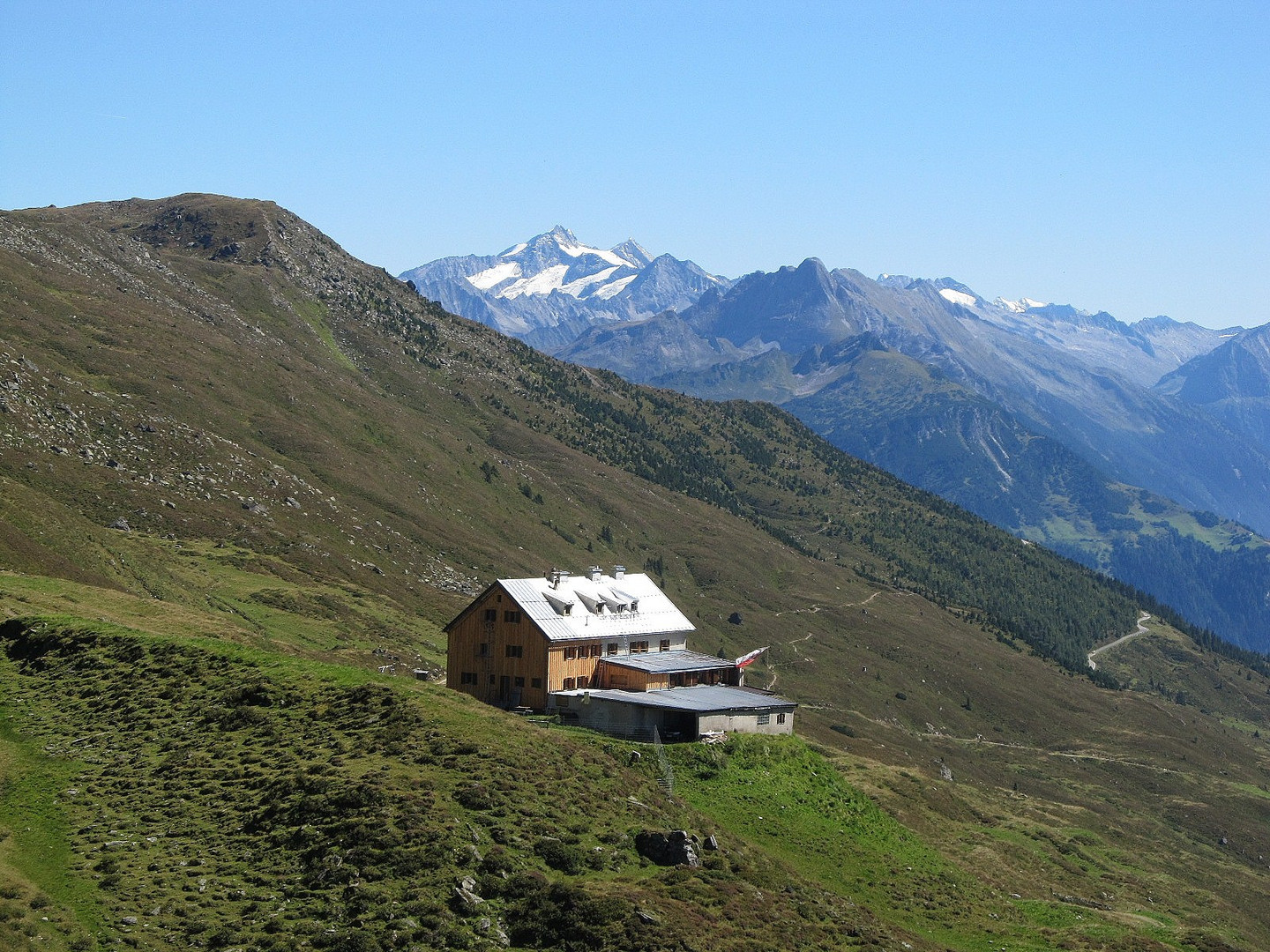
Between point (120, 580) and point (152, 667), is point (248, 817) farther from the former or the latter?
point (120, 580)

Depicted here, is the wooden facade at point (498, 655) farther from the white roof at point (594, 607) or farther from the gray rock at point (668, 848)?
the gray rock at point (668, 848)

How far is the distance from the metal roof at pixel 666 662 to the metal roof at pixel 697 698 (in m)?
1.41

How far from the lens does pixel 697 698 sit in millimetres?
75875

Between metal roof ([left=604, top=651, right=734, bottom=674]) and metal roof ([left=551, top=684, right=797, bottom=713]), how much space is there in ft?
4.62

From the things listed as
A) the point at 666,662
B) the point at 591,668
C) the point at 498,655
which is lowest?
the point at 591,668

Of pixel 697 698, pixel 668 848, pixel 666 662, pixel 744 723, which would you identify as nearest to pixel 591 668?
pixel 666 662

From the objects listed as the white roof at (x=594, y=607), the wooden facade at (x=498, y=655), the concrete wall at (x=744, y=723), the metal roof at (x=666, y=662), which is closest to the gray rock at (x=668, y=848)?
the concrete wall at (x=744, y=723)

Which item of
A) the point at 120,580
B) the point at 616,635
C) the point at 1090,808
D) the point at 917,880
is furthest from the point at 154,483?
the point at 1090,808

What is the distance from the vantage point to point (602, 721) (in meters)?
74.6

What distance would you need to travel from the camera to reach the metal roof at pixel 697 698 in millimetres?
72688

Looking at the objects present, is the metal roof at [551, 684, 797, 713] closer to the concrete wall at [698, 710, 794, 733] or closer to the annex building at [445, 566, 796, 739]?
the annex building at [445, 566, 796, 739]

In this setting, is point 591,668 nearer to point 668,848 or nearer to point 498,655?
point 498,655

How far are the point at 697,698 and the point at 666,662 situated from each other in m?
8.77

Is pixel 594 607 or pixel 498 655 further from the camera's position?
pixel 594 607
